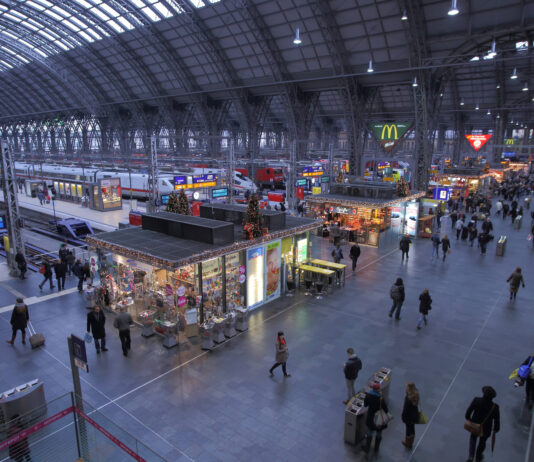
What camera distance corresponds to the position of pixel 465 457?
630cm

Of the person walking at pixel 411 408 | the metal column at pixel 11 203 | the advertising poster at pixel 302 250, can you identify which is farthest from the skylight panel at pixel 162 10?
the person walking at pixel 411 408

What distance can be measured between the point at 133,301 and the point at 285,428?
6701 millimetres

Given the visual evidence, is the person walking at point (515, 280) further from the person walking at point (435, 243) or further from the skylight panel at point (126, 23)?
the skylight panel at point (126, 23)

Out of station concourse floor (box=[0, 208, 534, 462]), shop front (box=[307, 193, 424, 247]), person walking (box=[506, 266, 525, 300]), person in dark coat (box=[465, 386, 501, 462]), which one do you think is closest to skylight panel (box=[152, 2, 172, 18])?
shop front (box=[307, 193, 424, 247])

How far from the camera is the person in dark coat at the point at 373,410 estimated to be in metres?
6.28

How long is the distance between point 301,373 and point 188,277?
13.3 ft

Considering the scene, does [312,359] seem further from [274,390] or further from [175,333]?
[175,333]

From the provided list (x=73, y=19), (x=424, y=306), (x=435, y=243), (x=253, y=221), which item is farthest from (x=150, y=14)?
(x=424, y=306)

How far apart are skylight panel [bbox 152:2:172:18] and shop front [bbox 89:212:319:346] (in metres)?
30.6

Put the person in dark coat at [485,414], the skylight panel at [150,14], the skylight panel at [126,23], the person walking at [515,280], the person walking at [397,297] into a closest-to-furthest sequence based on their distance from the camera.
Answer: the person in dark coat at [485,414] → the person walking at [397,297] → the person walking at [515,280] → the skylight panel at [150,14] → the skylight panel at [126,23]

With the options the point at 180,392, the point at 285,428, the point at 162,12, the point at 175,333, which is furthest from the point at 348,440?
the point at 162,12

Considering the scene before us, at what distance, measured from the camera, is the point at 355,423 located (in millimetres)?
6367

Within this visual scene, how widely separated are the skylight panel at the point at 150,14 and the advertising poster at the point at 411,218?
100 ft

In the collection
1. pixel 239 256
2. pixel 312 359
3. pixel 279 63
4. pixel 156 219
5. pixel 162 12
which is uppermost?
pixel 162 12
